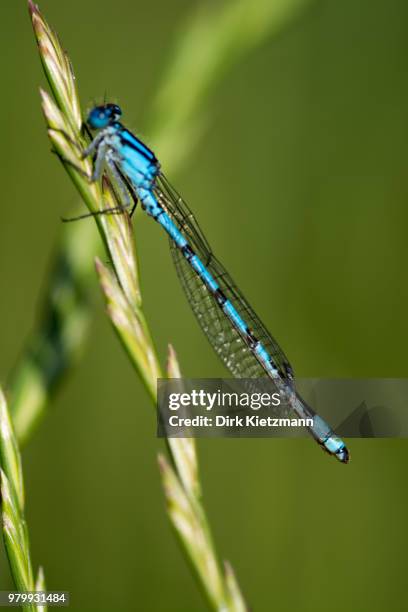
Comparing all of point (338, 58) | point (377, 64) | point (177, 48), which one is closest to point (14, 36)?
point (177, 48)

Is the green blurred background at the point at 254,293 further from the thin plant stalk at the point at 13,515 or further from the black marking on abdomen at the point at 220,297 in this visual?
the thin plant stalk at the point at 13,515

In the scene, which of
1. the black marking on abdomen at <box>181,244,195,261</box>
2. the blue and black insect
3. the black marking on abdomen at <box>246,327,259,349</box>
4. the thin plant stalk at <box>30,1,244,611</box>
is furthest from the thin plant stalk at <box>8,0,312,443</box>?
the black marking on abdomen at <box>246,327,259,349</box>

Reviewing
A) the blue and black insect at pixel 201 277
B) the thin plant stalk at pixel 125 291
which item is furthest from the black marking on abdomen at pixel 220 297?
the thin plant stalk at pixel 125 291

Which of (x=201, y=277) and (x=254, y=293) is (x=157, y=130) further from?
(x=254, y=293)

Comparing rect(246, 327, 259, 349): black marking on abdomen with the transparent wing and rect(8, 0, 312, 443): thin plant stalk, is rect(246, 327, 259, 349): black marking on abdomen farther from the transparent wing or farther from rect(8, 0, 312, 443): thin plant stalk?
rect(8, 0, 312, 443): thin plant stalk

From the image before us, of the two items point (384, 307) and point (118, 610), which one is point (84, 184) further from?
point (384, 307)

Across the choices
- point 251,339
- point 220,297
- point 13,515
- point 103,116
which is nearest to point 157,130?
point 103,116
